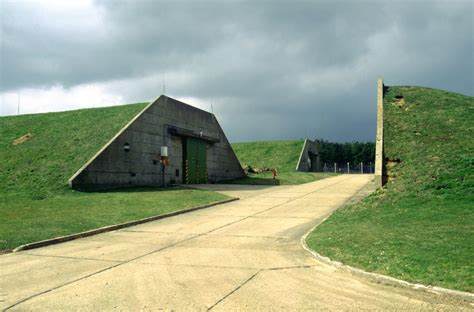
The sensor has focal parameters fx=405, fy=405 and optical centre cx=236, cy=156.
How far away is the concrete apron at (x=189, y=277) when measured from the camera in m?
6.08

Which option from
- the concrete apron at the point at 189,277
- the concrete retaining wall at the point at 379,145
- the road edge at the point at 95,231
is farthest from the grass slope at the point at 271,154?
the concrete apron at the point at 189,277

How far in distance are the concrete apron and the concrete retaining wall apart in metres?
6.09

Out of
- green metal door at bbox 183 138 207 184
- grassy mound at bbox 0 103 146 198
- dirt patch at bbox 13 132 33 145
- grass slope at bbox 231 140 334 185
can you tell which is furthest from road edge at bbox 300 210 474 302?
grass slope at bbox 231 140 334 185

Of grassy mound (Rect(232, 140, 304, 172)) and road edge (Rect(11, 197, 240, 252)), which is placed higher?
grassy mound (Rect(232, 140, 304, 172))

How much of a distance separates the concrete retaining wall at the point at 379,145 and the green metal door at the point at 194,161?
15355mm

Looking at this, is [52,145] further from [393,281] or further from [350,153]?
[350,153]

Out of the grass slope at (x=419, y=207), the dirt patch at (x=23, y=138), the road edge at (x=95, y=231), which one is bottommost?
the road edge at (x=95, y=231)

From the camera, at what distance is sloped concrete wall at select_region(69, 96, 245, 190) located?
78.2 ft

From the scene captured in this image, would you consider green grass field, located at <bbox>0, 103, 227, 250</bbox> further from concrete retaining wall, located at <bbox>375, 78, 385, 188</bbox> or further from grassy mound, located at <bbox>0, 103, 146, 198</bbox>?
concrete retaining wall, located at <bbox>375, 78, 385, 188</bbox>

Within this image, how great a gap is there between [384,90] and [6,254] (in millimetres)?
23317

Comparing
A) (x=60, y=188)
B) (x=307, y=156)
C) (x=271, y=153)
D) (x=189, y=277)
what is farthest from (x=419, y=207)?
(x=307, y=156)

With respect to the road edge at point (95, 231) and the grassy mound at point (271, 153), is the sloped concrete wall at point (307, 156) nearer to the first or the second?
the grassy mound at point (271, 153)

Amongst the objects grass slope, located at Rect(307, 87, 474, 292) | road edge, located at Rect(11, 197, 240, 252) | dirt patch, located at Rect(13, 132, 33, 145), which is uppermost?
dirt patch, located at Rect(13, 132, 33, 145)

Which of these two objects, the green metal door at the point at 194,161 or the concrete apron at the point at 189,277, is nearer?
the concrete apron at the point at 189,277
